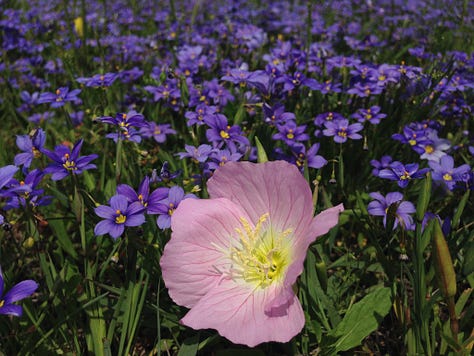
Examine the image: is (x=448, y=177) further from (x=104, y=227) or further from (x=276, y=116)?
(x=104, y=227)

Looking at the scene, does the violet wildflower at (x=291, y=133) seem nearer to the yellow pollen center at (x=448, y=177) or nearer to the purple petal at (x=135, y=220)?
the yellow pollen center at (x=448, y=177)

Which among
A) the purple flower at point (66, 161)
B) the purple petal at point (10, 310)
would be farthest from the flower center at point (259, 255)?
the purple flower at point (66, 161)

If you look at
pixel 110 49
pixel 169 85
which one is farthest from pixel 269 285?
pixel 110 49

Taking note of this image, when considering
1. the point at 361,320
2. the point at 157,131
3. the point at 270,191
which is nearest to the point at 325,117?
the point at 157,131

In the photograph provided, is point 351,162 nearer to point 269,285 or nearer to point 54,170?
point 269,285

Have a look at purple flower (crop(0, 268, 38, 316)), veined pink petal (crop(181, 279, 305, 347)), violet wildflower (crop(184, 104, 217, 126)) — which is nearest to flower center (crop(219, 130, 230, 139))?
violet wildflower (crop(184, 104, 217, 126))

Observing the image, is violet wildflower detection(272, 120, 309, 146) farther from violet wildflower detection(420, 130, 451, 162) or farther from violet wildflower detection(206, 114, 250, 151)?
violet wildflower detection(420, 130, 451, 162)
